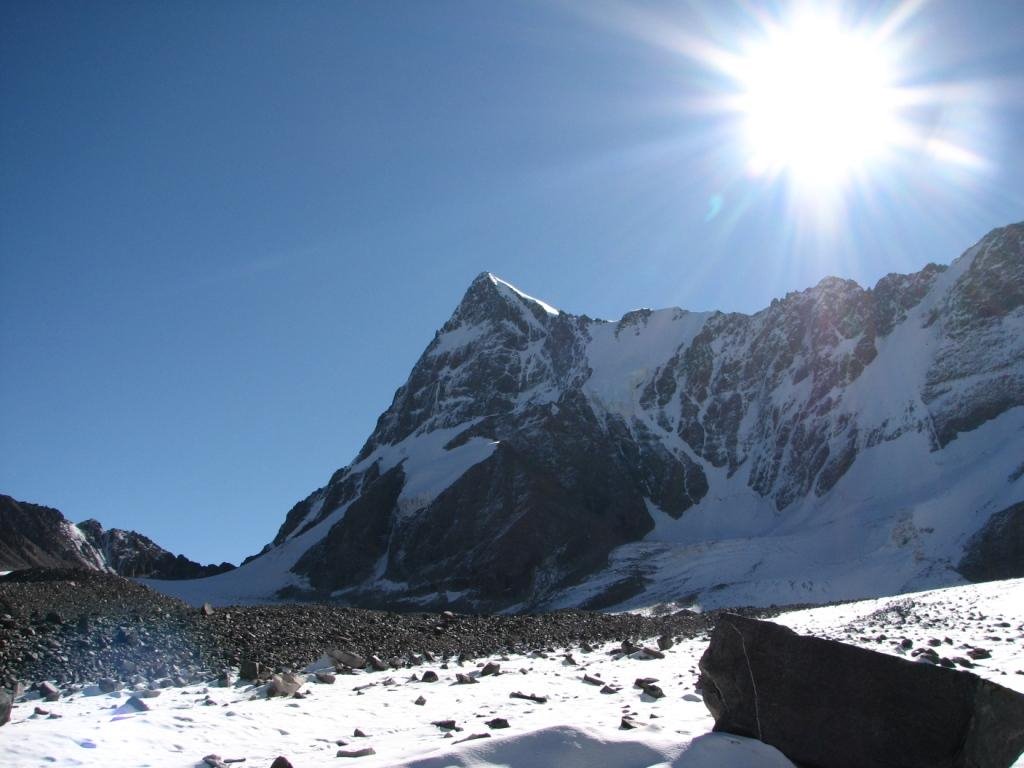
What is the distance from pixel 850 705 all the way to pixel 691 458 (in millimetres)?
135138

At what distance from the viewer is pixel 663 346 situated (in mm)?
163125

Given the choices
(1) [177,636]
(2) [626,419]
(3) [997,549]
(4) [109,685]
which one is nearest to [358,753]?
(4) [109,685]

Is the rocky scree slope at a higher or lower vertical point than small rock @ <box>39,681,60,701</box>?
higher

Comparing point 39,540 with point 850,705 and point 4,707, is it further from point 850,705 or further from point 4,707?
point 850,705

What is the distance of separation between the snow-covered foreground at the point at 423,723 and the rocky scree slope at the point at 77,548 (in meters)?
119

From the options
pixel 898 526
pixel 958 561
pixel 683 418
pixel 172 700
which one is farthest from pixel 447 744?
pixel 683 418

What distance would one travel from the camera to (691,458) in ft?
462

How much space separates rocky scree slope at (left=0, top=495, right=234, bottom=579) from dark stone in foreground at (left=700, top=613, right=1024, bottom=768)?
127 meters

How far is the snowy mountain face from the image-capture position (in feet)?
293

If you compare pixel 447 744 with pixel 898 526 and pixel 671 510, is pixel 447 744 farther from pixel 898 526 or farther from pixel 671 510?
pixel 671 510

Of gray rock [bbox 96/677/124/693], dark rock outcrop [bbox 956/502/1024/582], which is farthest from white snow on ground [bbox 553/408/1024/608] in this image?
gray rock [bbox 96/677/124/693]

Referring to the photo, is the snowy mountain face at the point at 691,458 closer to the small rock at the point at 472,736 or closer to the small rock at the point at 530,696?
the small rock at the point at 530,696

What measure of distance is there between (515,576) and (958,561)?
47741 millimetres

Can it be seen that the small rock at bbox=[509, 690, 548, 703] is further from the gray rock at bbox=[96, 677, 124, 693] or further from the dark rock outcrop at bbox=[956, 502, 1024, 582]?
the dark rock outcrop at bbox=[956, 502, 1024, 582]
